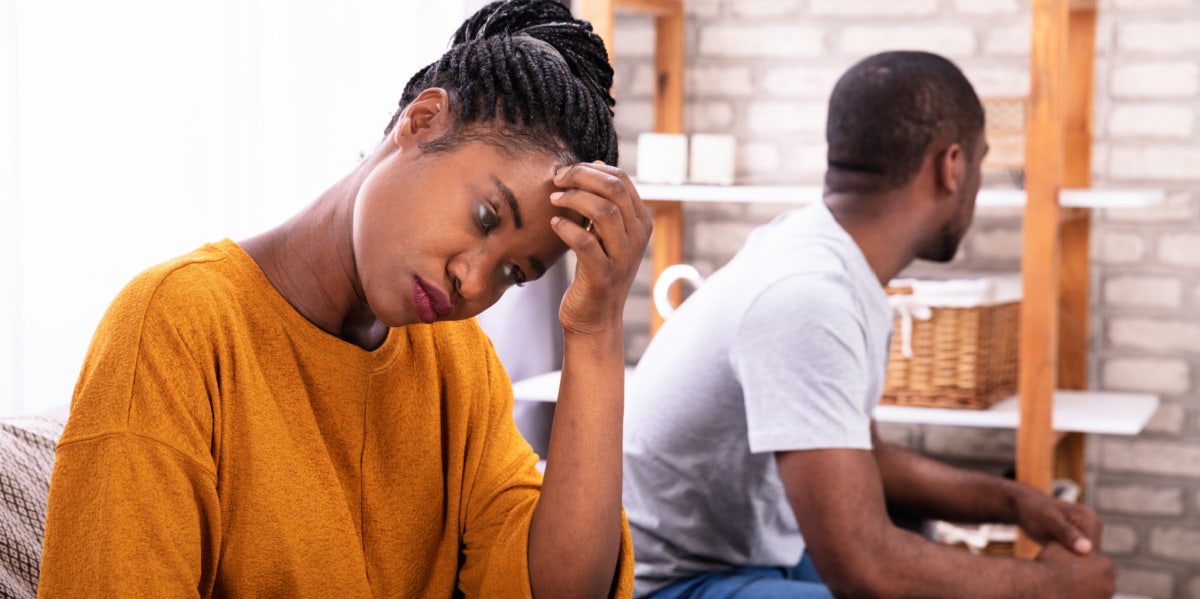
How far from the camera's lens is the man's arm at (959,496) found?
173 centimetres

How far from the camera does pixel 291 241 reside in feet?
3.35

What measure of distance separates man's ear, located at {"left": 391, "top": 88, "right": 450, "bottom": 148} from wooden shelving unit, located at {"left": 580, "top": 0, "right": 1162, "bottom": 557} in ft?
4.04

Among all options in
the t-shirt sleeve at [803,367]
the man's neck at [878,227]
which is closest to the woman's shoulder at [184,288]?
the t-shirt sleeve at [803,367]

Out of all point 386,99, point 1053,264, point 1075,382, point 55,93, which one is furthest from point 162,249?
point 1075,382

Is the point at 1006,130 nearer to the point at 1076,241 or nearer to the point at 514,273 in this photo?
the point at 1076,241

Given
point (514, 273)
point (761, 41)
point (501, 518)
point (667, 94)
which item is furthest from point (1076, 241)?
point (514, 273)

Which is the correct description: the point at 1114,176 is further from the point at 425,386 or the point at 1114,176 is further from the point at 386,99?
the point at 425,386

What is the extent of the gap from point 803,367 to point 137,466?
0.83 meters

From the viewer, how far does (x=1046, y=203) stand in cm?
198

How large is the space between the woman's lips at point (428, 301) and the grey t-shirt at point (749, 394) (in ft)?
1.99

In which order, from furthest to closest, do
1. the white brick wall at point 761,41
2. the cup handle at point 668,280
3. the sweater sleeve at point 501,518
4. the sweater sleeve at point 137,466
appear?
1. the white brick wall at point 761,41
2. the cup handle at point 668,280
3. the sweater sleeve at point 501,518
4. the sweater sleeve at point 137,466

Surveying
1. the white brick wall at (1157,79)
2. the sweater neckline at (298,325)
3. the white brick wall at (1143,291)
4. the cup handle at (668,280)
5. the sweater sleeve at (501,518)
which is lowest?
the sweater sleeve at (501,518)

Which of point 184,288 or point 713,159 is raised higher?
point 713,159

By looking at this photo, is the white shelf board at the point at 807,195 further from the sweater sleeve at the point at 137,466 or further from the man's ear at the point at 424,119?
the sweater sleeve at the point at 137,466
